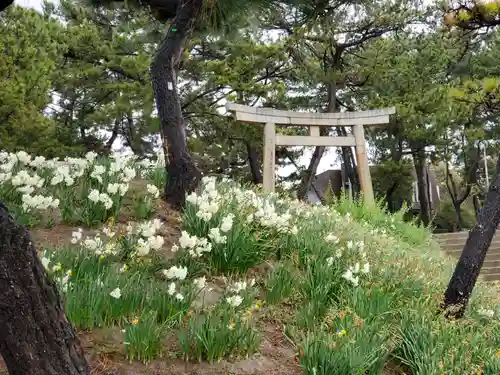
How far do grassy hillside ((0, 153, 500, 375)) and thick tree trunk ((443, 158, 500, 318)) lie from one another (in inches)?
6.5

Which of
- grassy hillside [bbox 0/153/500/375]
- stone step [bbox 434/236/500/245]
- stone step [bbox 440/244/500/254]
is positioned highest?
grassy hillside [bbox 0/153/500/375]

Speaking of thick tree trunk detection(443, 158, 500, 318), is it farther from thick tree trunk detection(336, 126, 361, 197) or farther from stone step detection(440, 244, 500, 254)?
thick tree trunk detection(336, 126, 361, 197)

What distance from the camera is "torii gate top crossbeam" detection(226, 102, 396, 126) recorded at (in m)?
10.2

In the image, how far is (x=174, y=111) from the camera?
4965mm

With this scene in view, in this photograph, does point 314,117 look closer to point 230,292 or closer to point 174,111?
point 174,111

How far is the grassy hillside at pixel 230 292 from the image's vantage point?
274cm

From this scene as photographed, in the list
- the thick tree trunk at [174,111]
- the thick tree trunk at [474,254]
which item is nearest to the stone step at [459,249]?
the thick tree trunk at [474,254]

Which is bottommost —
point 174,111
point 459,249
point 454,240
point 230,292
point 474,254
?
point 459,249

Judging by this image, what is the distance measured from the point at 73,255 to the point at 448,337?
106 inches

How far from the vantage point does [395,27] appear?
1384cm

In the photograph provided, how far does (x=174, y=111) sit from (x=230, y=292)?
235 cm

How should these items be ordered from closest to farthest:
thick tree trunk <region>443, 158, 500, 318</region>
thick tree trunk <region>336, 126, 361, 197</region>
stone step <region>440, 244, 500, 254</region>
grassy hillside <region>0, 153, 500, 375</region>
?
grassy hillside <region>0, 153, 500, 375</region>
thick tree trunk <region>443, 158, 500, 318</region>
stone step <region>440, 244, 500, 254</region>
thick tree trunk <region>336, 126, 361, 197</region>

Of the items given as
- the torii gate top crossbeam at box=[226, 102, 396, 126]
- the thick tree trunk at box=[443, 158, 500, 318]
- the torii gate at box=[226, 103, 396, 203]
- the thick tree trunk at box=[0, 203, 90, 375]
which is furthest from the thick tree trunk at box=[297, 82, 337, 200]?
the thick tree trunk at box=[0, 203, 90, 375]

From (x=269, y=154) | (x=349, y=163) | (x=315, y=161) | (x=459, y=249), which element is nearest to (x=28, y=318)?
(x=269, y=154)
